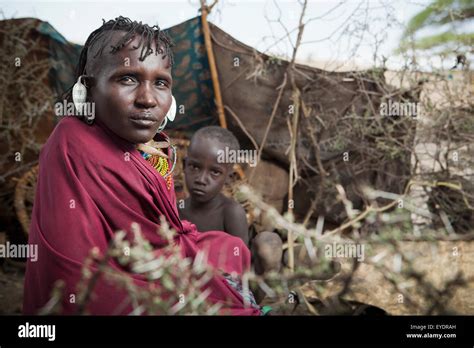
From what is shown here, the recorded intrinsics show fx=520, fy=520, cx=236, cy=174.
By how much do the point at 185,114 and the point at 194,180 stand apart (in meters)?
1.58

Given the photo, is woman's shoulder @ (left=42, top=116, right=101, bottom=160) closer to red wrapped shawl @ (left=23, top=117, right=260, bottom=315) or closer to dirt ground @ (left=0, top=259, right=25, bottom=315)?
red wrapped shawl @ (left=23, top=117, right=260, bottom=315)

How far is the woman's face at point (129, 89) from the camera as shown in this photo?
1.49m

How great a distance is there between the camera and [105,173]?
1.47 meters

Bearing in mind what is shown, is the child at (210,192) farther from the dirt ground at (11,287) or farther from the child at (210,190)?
the dirt ground at (11,287)

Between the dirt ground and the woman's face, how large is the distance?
149 cm

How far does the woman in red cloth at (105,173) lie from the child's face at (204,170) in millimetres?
1106

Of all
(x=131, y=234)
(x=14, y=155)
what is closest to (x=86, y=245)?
(x=131, y=234)

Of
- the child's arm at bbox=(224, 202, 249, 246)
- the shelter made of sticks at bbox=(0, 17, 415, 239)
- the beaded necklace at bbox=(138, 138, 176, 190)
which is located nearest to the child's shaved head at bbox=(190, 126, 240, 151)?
the child's arm at bbox=(224, 202, 249, 246)

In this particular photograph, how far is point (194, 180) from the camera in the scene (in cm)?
276

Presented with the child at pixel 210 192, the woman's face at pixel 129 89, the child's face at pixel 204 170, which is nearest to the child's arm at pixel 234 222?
the child at pixel 210 192
